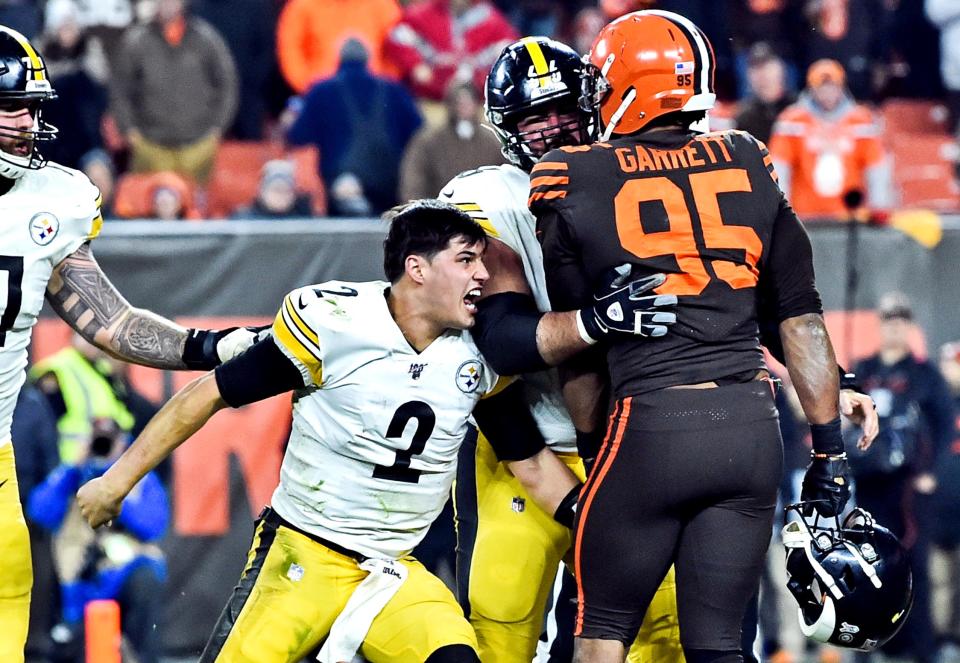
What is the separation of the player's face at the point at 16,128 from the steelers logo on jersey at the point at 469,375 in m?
1.45

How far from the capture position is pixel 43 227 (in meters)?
4.71

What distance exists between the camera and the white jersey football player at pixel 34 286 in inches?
182

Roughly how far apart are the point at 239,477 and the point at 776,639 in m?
2.70

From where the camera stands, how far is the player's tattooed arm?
4879 mm

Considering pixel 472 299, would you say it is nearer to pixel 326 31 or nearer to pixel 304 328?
pixel 304 328

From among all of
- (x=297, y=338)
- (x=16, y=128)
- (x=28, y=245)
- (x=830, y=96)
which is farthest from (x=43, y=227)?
(x=830, y=96)

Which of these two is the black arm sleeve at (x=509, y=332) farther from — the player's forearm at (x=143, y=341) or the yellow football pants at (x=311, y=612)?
the player's forearm at (x=143, y=341)

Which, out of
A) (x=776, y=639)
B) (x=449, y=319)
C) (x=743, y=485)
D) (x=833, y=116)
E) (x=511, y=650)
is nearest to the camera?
(x=743, y=485)

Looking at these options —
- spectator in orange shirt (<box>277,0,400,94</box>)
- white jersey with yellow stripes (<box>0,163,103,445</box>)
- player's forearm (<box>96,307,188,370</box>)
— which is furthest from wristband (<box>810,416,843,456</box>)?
spectator in orange shirt (<box>277,0,400,94</box>)

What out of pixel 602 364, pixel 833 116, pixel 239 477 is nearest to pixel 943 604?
pixel 833 116

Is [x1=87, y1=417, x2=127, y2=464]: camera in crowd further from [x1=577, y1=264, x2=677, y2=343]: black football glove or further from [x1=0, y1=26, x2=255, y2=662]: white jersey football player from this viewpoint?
[x1=577, y1=264, x2=677, y2=343]: black football glove

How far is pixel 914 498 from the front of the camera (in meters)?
7.73

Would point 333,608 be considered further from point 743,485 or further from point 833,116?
point 833,116

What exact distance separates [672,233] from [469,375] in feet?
2.45
